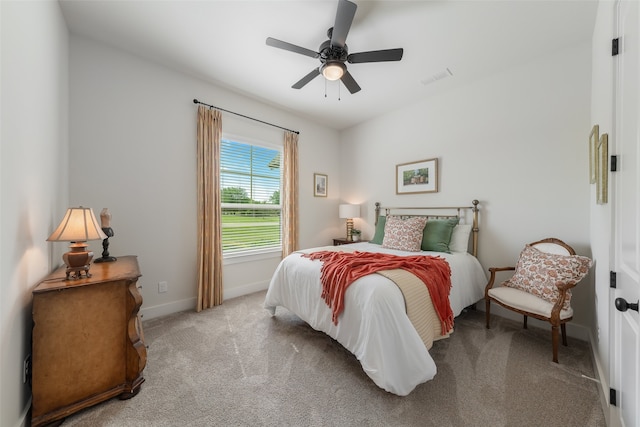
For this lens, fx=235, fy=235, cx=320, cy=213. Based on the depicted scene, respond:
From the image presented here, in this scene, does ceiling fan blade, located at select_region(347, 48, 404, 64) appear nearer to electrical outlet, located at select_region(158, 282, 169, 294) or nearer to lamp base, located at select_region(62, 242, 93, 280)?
lamp base, located at select_region(62, 242, 93, 280)

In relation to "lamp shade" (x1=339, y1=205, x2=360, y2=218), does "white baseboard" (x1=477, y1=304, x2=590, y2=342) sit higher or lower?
lower

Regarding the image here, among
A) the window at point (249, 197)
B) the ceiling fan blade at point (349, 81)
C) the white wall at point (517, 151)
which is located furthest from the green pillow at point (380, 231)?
the ceiling fan blade at point (349, 81)

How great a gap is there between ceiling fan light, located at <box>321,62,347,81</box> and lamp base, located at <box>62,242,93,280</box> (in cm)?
231

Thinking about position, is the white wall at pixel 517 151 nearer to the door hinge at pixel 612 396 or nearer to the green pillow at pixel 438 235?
the green pillow at pixel 438 235

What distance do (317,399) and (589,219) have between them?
2.98 m

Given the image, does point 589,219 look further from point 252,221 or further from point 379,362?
point 252,221

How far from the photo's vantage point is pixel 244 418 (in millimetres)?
1403

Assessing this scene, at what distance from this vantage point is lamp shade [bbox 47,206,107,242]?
58.0 inches

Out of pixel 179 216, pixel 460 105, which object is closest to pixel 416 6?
pixel 460 105

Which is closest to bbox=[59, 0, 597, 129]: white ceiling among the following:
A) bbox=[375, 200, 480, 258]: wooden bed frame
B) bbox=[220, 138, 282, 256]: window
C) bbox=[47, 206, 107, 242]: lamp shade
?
bbox=[220, 138, 282, 256]: window

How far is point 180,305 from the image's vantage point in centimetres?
288

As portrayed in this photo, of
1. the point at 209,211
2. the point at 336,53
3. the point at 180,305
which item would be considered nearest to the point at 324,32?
the point at 336,53

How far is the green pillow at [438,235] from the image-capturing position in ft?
9.70

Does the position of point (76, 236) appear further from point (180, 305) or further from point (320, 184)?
point (320, 184)
